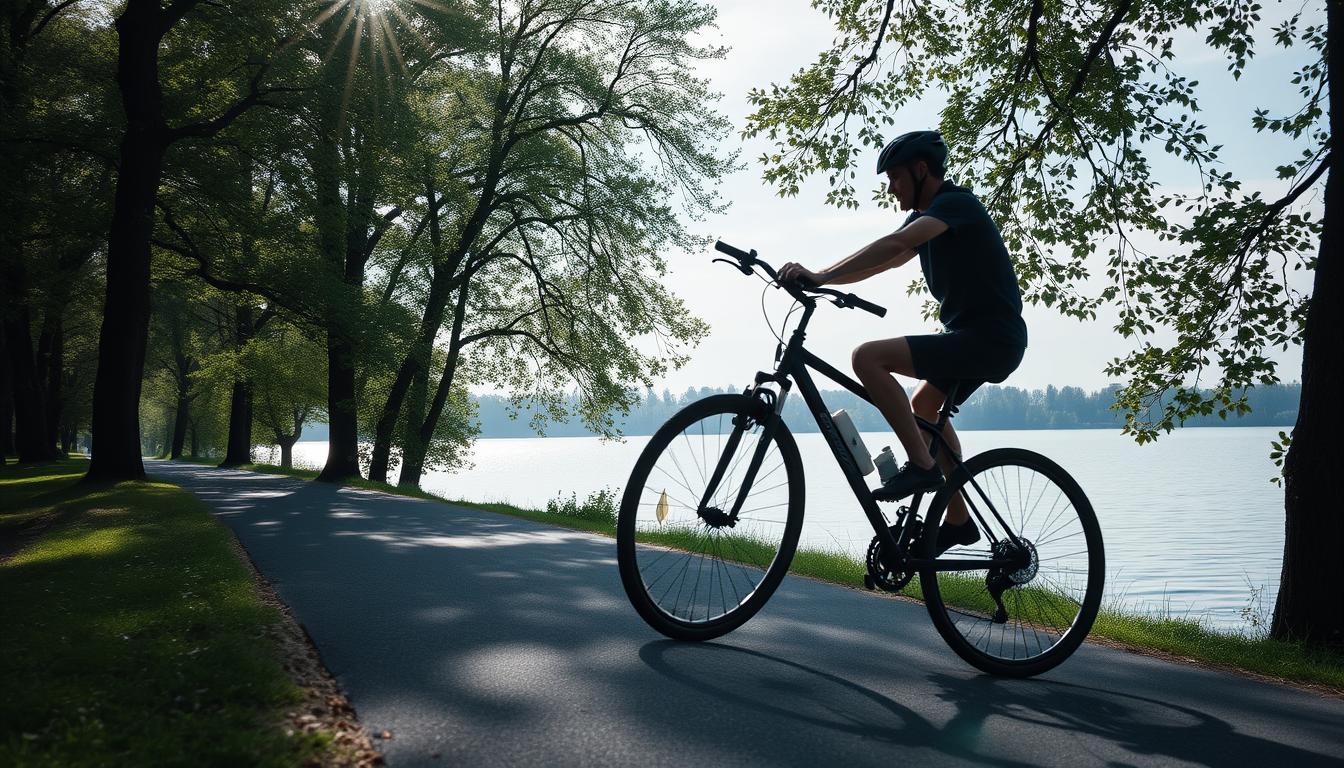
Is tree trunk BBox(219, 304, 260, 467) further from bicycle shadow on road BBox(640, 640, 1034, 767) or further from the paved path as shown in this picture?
bicycle shadow on road BBox(640, 640, 1034, 767)

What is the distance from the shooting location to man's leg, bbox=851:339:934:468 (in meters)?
3.83

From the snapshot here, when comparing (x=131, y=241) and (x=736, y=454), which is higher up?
(x=131, y=241)

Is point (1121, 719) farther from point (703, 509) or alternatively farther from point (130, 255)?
point (130, 255)

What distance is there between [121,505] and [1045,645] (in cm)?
1131

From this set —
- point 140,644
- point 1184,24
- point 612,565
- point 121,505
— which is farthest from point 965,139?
point 121,505

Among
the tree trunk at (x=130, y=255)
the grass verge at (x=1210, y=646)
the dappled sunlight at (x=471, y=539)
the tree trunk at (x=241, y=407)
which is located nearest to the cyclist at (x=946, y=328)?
the grass verge at (x=1210, y=646)

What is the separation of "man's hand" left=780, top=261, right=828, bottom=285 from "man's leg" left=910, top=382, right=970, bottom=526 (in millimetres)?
791

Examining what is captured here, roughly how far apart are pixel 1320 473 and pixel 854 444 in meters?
4.10

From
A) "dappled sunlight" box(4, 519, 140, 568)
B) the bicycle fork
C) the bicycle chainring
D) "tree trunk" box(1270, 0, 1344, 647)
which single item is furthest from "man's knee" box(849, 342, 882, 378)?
"dappled sunlight" box(4, 519, 140, 568)

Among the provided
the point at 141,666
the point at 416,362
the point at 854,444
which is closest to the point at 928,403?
the point at 854,444

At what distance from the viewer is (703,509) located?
3.95 metres

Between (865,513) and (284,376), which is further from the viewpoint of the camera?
(284,376)

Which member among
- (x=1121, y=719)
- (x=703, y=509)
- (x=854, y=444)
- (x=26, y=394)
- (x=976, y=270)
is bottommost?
(x=1121, y=719)

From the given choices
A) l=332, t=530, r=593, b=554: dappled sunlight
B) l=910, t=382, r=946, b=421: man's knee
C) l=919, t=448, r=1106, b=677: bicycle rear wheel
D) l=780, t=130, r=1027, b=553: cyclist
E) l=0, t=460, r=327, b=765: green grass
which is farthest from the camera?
l=332, t=530, r=593, b=554: dappled sunlight
